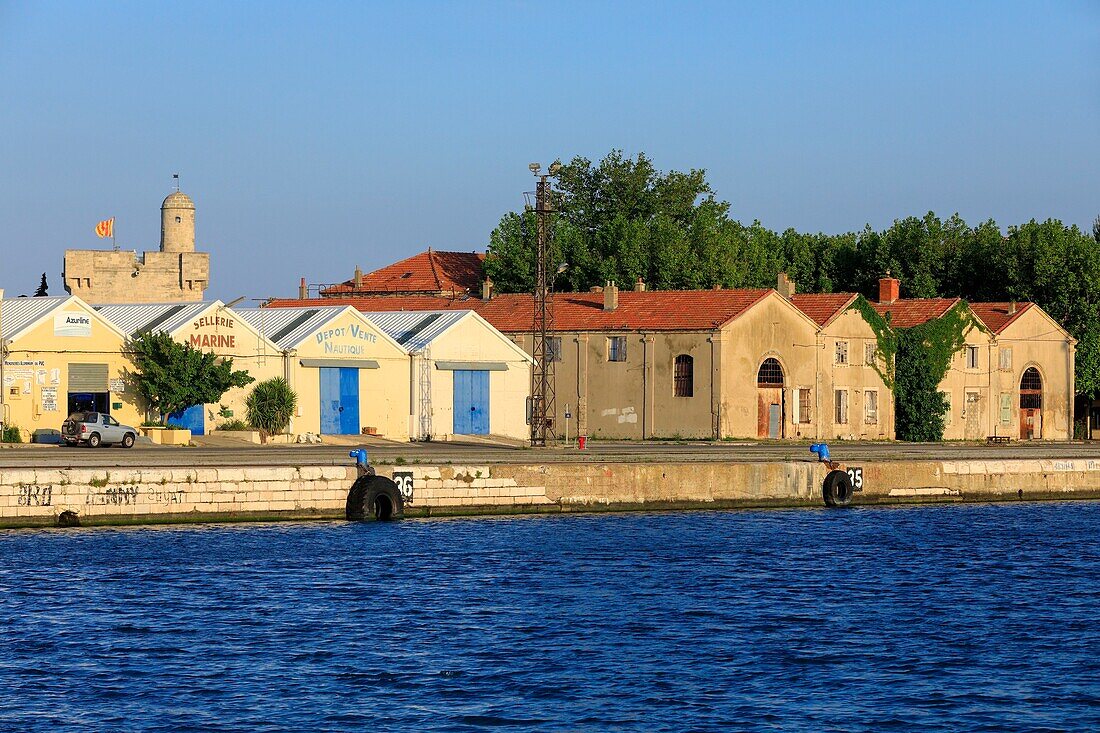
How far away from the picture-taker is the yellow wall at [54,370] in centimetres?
5822

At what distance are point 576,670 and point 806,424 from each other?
4809 cm

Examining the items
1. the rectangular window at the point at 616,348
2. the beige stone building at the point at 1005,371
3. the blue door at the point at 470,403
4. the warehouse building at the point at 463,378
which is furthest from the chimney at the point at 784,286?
the blue door at the point at 470,403

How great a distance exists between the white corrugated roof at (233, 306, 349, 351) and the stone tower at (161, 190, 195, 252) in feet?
90.6

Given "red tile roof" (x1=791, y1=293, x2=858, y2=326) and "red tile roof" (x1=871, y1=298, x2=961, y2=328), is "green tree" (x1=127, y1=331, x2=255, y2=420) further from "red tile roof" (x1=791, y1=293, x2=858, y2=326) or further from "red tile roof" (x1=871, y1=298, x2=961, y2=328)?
"red tile roof" (x1=871, y1=298, x2=961, y2=328)

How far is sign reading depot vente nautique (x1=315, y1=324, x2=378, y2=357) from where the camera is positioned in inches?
2571

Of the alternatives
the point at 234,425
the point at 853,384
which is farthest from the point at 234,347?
the point at 853,384

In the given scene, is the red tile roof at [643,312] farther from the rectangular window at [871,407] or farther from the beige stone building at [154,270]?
the beige stone building at [154,270]

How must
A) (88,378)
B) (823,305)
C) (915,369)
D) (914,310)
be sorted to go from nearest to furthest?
(88,378), (823,305), (915,369), (914,310)

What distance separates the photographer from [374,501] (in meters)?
44.2

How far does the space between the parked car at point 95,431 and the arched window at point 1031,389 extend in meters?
45.3

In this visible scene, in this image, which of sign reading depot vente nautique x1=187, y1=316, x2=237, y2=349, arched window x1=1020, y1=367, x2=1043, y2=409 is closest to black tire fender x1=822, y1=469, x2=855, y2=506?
sign reading depot vente nautique x1=187, y1=316, x2=237, y2=349

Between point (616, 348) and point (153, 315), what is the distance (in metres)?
19.8

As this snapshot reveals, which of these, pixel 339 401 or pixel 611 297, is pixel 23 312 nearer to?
pixel 339 401

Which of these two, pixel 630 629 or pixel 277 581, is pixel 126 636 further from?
pixel 630 629
